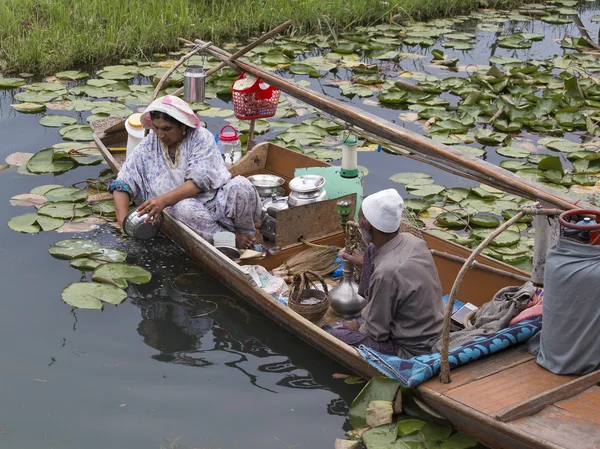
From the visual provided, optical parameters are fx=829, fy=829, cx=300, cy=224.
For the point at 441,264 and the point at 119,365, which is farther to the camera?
the point at 441,264

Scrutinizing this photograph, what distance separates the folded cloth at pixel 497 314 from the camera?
138 inches

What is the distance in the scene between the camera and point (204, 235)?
473 centimetres

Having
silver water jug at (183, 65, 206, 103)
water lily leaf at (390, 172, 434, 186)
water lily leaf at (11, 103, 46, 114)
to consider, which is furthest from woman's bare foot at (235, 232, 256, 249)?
water lily leaf at (11, 103, 46, 114)

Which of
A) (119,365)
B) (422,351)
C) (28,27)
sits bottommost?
(119,365)

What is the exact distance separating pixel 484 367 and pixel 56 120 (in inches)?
181

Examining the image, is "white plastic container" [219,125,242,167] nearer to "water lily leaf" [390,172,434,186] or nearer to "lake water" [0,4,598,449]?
"lake water" [0,4,598,449]

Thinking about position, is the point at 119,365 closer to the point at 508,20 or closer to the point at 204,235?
the point at 204,235

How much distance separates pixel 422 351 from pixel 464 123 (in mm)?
3584

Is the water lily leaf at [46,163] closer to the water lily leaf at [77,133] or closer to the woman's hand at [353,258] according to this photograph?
the water lily leaf at [77,133]

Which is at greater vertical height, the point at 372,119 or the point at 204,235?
the point at 372,119

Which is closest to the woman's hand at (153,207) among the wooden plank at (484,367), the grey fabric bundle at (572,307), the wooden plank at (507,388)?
the wooden plank at (484,367)

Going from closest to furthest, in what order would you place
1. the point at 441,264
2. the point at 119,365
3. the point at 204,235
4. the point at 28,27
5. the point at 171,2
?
the point at 119,365
the point at 441,264
the point at 204,235
the point at 28,27
the point at 171,2

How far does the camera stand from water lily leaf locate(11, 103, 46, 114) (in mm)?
6910

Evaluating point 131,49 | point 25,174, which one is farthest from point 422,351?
point 131,49
